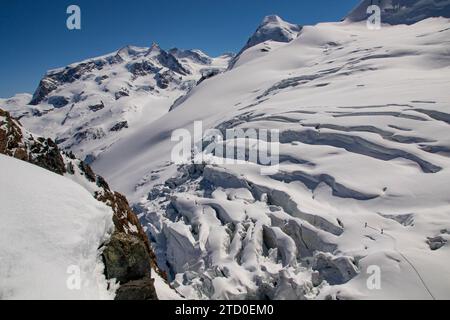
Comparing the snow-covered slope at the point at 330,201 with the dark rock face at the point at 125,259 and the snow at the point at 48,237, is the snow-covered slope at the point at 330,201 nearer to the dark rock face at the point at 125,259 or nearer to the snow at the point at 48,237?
the dark rock face at the point at 125,259

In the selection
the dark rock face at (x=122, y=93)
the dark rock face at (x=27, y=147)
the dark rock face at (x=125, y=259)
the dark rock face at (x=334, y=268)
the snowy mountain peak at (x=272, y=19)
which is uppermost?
the snowy mountain peak at (x=272, y=19)

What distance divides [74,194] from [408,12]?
95.2 meters

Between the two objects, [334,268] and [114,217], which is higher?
[114,217]

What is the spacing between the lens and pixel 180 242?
28266mm

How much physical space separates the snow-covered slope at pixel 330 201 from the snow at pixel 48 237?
12019 millimetres

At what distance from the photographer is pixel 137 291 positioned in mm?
11266

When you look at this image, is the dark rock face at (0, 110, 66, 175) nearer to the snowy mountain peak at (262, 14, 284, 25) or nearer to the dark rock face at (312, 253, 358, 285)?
the dark rock face at (312, 253, 358, 285)

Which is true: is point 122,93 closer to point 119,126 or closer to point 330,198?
point 119,126

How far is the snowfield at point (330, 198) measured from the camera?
66.7 ft

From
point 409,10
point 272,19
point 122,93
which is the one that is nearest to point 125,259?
point 409,10

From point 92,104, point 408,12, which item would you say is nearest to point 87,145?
point 92,104

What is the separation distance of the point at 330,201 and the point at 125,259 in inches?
746

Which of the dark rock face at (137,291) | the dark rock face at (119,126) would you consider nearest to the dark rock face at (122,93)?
the dark rock face at (119,126)

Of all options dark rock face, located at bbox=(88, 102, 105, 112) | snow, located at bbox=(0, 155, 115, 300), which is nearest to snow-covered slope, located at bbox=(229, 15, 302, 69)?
dark rock face, located at bbox=(88, 102, 105, 112)
